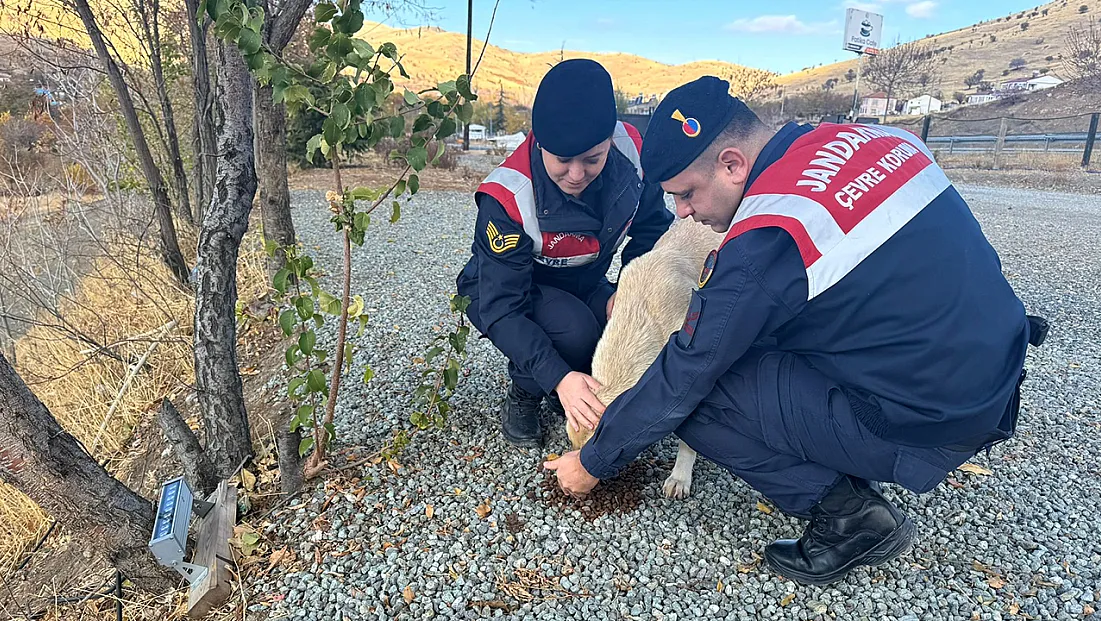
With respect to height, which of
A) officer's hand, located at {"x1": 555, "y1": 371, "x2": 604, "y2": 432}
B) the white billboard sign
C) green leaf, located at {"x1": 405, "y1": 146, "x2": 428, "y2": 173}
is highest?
the white billboard sign

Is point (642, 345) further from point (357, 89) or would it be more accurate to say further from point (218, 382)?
point (218, 382)

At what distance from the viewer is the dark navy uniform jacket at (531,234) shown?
2.68 m

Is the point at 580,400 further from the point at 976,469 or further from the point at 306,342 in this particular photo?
the point at 976,469

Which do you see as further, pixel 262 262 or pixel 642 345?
pixel 262 262

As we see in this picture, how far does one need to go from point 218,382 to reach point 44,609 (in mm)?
1020

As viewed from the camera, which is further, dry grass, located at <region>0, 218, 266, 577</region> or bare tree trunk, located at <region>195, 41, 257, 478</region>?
dry grass, located at <region>0, 218, 266, 577</region>

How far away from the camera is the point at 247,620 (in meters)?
2.11

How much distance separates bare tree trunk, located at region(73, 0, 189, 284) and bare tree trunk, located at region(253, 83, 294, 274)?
79 centimetres

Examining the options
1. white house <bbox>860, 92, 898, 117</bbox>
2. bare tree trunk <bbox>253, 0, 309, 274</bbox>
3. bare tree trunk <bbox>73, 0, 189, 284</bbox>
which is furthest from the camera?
white house <bbox>860, 92, 898, 117</bbox>

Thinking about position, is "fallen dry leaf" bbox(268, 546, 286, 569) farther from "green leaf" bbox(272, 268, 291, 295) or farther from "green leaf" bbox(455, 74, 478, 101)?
"green leaf" bbox(455, 74, 478, 101)

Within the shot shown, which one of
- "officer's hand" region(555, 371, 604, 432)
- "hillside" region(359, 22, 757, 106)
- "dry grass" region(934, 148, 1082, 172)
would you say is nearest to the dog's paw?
"officer's hand" region(555, 371, 604, 432)

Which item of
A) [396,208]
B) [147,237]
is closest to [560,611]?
[396,208]

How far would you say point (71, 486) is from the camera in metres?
2.10

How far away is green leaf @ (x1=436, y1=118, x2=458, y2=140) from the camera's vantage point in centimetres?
212
